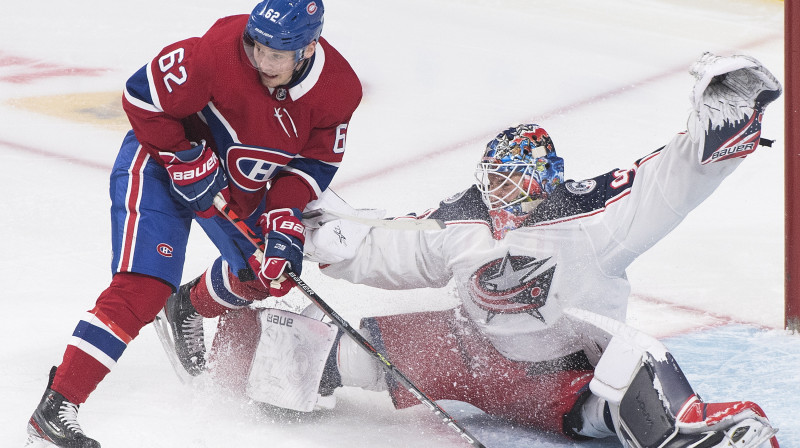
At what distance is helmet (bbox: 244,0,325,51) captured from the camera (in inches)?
99.3

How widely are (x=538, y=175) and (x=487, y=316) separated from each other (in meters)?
0.36

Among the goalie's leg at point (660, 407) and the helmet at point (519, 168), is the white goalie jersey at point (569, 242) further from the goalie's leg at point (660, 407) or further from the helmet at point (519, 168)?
the goalie's leg at point (660, 407)

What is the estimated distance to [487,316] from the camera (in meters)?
2.66

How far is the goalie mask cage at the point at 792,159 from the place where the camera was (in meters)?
3.23

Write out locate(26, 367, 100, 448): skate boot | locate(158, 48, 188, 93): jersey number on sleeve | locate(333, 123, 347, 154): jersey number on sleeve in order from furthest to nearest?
locate(333, 123, 347, 154): jersey number on sleeve < locate(158, 48, 188, 93): jersey number on sleeve < locate(26, 367, 100, 448): skate boot

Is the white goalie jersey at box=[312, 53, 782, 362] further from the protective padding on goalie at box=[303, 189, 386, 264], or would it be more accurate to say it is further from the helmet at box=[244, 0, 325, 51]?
the helmet at box=[244, 0, 325, 51]

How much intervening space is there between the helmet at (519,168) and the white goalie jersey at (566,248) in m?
0.05

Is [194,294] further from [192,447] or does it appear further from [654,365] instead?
[654,365]

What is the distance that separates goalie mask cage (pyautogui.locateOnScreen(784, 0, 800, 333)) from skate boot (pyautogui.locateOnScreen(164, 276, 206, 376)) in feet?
5.71

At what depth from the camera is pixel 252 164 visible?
283cm

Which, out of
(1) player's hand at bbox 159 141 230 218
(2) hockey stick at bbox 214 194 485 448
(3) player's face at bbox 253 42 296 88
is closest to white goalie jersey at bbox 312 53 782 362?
(2) hockey stick at bbox 214 194 485 448

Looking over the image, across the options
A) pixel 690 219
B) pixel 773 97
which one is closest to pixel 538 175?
pixel 773 97

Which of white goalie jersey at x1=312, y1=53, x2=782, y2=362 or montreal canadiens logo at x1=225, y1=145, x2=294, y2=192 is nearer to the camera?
white goalie jersey at x1=312, y1=53, x2=782, y2=362

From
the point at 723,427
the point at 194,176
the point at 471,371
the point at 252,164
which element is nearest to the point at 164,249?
the point at 194,176
